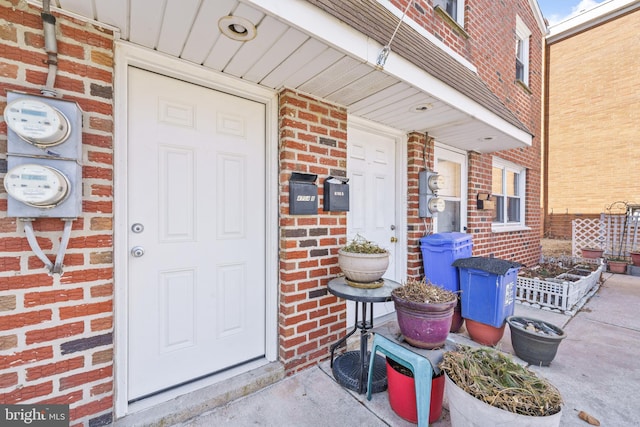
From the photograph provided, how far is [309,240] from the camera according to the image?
229 centimetres

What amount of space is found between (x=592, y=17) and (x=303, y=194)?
12141 mm

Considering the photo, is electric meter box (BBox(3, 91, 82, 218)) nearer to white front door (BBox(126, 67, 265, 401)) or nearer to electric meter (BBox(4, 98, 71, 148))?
electric meter (BBox(4, 98, 71, 148))

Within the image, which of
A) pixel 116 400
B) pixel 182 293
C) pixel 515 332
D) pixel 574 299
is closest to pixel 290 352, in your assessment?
Answer: pixel 182 293

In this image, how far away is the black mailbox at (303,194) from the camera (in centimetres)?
216

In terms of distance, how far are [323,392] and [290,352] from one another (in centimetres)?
37

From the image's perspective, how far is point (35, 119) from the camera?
1258 millimetres

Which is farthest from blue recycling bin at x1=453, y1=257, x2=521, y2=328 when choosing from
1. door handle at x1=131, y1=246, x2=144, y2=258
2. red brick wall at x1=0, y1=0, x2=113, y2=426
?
red brick wall at x1=0, y1=0, x2=113, y2=426

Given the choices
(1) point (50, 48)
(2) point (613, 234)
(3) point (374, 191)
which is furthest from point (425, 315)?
(2) point (613, 234)

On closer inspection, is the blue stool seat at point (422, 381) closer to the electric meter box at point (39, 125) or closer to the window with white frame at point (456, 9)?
the electric meter box at point (39, 125)

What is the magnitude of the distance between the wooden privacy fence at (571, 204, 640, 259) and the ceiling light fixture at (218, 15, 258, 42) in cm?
855

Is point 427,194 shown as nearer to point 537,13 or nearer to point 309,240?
point 309,240

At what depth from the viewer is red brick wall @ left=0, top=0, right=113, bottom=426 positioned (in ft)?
4.30

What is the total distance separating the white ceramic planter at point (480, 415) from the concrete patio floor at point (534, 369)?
0.40m

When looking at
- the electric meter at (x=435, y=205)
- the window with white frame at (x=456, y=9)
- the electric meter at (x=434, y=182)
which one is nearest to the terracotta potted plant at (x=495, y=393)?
the electric meter at (x=435, y=205)
